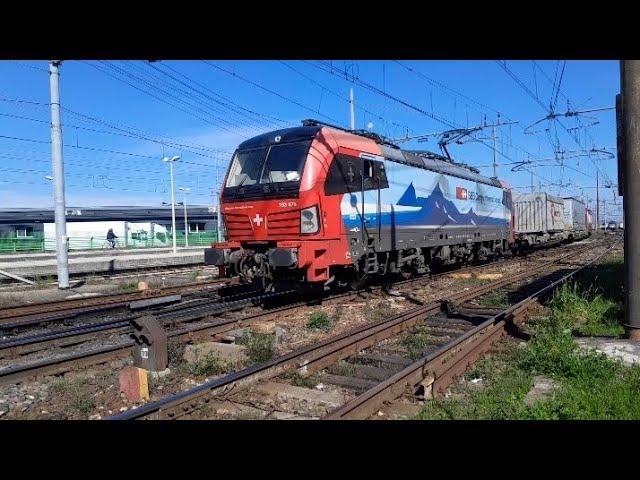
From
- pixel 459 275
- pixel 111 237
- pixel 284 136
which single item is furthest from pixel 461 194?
pixel 111 237

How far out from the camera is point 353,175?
11297mm

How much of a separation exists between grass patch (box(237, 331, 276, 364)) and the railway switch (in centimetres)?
106

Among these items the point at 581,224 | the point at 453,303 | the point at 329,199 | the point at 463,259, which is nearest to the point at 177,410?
the point at 329,199

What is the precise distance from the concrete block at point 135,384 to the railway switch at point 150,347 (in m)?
0.78

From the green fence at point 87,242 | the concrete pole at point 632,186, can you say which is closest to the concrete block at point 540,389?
the concrete pole at point 632,186

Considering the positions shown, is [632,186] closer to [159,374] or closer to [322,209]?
[322,209]

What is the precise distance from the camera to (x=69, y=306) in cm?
→ 1153

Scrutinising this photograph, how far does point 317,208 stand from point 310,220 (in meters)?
0.26

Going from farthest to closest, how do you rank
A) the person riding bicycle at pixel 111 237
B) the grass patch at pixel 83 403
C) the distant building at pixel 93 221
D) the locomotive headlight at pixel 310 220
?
the distant building at pixel 93 221
the person riding bicycle at pixel 111 237
the locomotive headlight at pixel 310 220
the grass patch at pixel 83 403

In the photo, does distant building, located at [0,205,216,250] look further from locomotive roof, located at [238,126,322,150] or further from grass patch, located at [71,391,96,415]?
grass patch, located at [71,391,96,415]

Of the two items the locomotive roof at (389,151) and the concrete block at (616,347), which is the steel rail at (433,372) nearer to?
the concrete block at (616,347)

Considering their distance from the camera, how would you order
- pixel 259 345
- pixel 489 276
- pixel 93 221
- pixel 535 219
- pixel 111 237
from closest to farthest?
pixel 259 345, pixel 489 276, pixel 535 219, pixel 111 237, pixel 93 221

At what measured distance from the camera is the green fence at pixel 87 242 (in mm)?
37469
